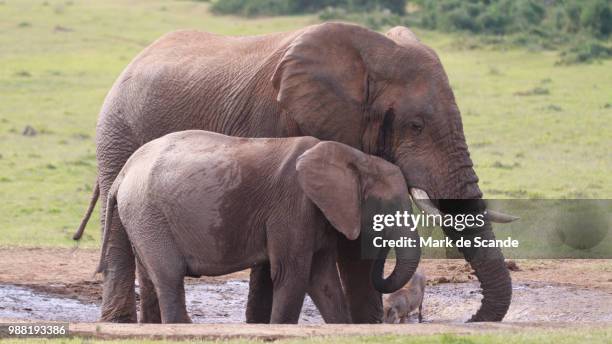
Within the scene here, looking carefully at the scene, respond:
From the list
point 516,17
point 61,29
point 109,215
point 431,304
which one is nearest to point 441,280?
point 431,304

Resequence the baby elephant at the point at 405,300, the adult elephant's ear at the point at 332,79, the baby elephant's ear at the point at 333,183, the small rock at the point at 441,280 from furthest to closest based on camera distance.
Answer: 1. the small rock at the point at 441,280
2. the baby elephant at the point at 405,300
3. the adult elephant's ear at the point at 332,79
4. the baby elephant's ear at the point at 333,183

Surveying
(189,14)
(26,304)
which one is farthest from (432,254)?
(189,14)

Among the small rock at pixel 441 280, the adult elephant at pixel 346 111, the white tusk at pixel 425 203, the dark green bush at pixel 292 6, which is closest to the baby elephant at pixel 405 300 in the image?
the adult elephant at pixel 346 111

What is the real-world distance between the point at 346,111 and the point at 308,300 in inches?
103

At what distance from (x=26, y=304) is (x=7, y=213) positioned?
470 centimetres

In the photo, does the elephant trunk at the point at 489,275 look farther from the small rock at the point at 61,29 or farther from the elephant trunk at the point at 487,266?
the small rock at the point at 61,29

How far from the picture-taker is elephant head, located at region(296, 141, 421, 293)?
7375 millimetres

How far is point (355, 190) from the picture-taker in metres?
7.50

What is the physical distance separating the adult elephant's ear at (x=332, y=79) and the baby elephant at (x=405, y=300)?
1.67m

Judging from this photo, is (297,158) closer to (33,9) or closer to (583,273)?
(583,273)

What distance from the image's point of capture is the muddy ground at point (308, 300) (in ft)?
30.6

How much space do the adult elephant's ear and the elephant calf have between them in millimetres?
330

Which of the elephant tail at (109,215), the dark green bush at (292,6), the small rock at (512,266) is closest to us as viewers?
the elephant tail at (109,215)

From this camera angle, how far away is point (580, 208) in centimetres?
1318
